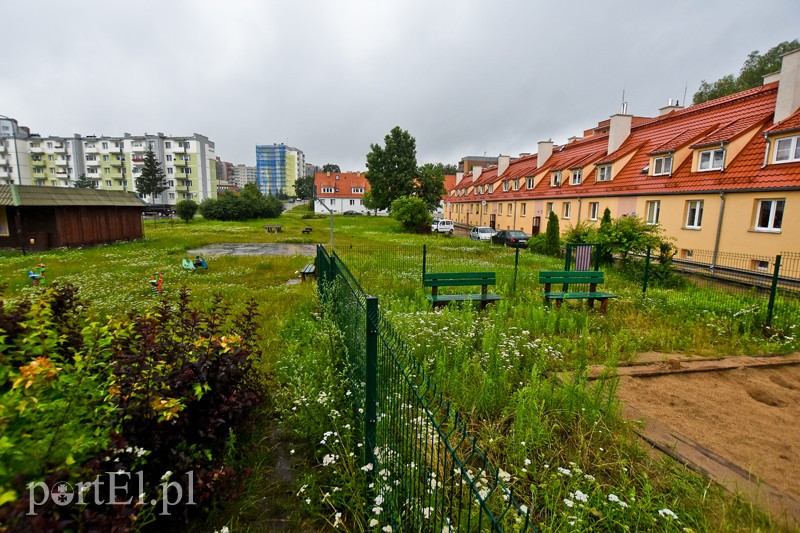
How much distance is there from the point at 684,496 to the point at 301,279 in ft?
39.2

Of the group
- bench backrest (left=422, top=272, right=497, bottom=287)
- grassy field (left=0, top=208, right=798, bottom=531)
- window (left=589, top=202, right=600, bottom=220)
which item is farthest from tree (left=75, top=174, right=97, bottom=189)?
bench backrest (left=422, top=272, right=497, bottom=287)

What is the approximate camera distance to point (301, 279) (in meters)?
13.5

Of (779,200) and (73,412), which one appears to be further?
(779,200)

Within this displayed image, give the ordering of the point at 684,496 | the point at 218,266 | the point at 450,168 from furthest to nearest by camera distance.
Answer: the point at 450,168 → the point at 218,266 → the point at 684,496

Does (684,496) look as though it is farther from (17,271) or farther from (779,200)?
(17,271)

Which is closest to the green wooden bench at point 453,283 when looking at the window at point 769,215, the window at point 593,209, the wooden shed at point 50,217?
the window at point 769,215

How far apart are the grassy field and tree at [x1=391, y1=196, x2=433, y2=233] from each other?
27.4 meters

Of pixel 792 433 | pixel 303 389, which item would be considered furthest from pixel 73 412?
pixel 792 433

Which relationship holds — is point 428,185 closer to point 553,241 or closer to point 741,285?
point 553,241

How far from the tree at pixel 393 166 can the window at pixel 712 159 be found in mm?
37573

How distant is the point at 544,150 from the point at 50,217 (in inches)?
1446

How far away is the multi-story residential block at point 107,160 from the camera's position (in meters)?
77.4

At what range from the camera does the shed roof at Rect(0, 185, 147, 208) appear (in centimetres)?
1894

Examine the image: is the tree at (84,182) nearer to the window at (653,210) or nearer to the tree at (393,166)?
the tree at (393,166)
